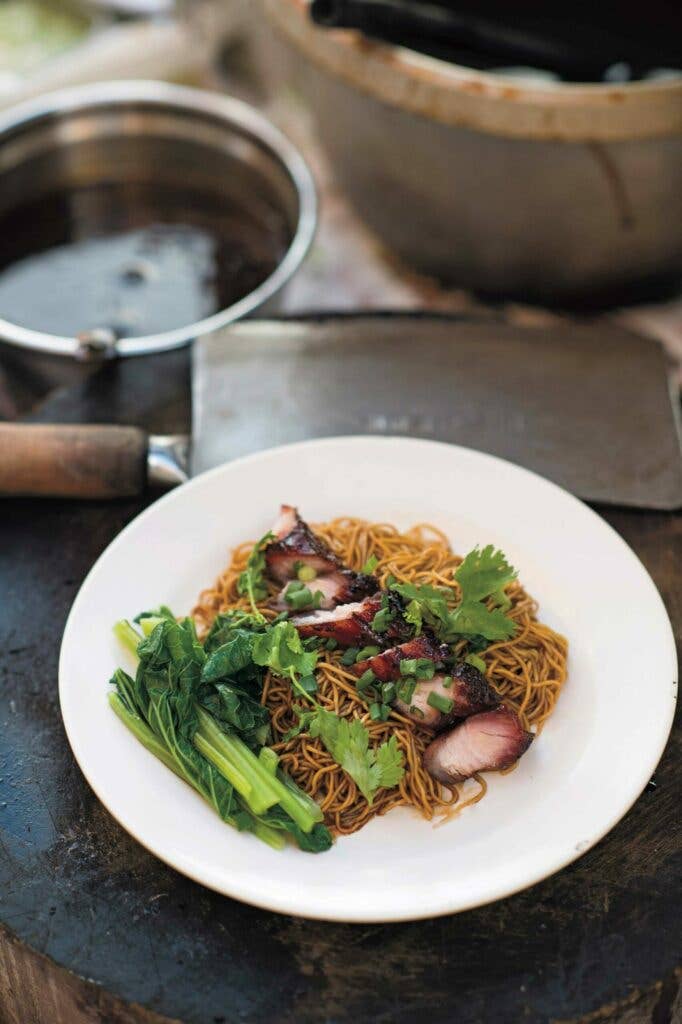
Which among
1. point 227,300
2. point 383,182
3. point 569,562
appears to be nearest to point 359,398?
point 227,300

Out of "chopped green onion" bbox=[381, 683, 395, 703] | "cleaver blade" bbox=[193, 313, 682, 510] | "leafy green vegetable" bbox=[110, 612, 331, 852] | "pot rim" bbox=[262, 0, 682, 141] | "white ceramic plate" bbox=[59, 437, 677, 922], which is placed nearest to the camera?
"white ceramic plate" bbox=[59, 437, 677, 922]

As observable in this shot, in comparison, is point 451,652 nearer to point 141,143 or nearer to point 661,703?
point 661,703

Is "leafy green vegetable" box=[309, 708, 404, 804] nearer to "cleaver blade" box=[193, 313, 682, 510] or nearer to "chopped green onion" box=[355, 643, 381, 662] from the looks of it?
"chopped green onion" box=[355, 643, 381, 662]

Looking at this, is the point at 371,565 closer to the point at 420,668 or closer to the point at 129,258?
the point at 420,668

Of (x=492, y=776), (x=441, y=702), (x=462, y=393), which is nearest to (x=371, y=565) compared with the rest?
(x=441, y=702)

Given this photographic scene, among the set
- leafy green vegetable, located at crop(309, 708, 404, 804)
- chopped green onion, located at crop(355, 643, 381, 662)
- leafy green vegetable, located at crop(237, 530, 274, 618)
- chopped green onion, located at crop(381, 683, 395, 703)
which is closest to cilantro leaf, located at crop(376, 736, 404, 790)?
leafy green vegetable, located at crop(309, 708, 404, 804)

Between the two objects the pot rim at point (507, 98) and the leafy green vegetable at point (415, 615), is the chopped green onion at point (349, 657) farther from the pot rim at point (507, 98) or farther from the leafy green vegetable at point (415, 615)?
the pot rim at point (507, 98)
